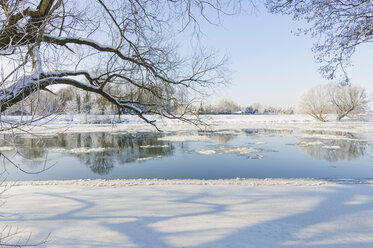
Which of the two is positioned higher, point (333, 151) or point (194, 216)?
point (194, 216)

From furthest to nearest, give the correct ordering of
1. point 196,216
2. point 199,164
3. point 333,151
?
point 333,151 → point 199,164 → point 196,216

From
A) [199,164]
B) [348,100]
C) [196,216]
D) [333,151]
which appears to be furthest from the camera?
[348,100]

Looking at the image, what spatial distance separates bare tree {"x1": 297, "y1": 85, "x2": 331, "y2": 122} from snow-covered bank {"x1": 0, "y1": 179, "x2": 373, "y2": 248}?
42.8 metres

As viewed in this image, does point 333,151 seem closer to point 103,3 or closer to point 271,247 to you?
point 271,247

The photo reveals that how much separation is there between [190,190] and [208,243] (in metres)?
2.63

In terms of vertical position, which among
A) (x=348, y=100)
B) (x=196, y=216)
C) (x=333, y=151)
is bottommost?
(x=333, y=151)

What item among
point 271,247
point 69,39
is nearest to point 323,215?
point 271,247

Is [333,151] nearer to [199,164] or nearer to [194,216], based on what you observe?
[199,164]

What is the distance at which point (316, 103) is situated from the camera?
44.3 m

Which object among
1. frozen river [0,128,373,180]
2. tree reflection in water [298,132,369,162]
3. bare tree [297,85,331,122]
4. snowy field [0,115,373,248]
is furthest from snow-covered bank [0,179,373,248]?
bare tree [297,85,331,122]

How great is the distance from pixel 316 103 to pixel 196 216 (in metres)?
47.1

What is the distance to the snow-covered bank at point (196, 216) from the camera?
11.5ft

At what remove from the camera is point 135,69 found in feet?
14.8

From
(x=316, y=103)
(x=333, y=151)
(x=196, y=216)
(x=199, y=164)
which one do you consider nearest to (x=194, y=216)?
(x=196, y=216)
